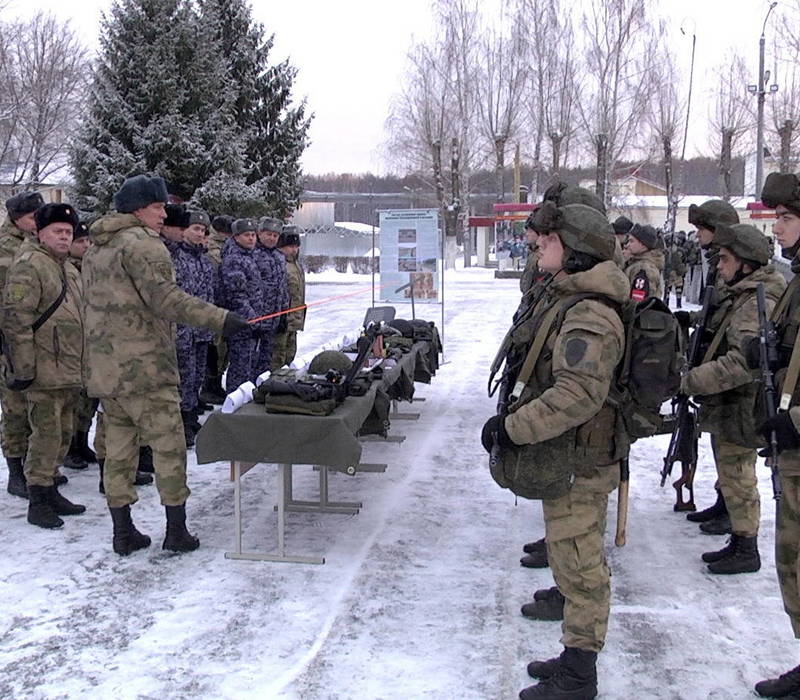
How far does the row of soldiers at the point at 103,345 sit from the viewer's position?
430 centimetres

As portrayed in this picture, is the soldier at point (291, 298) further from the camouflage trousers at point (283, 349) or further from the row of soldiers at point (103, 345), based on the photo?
the row of soldiers at point (103, 345)

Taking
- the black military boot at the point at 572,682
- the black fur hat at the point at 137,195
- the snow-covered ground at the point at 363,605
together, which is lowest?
the snow-covered ground at the point at 363,605

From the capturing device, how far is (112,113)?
17.1m

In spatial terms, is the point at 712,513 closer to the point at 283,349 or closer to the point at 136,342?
the point at 136,342

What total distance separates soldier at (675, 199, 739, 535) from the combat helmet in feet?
6.34

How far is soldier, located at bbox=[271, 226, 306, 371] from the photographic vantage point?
8.87 metres

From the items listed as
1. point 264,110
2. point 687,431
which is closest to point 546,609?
point 687,431

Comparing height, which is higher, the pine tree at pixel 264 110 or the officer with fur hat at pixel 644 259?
the pine tree at pixel 264 110

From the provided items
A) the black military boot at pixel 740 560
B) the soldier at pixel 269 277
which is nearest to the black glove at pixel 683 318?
the black military boot at pixel 740 560

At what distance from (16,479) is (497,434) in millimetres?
3871

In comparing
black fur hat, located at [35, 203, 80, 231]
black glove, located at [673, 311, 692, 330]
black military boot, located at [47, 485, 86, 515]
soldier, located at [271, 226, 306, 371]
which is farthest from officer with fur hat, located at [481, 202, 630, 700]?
soldier, located at [271, 226, 306, 371]

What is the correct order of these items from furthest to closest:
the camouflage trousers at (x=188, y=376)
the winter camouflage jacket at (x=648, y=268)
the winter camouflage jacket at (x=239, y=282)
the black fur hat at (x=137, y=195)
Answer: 1. the winter camouflage jacket at (x=239, y=282)
2. the camouflage trousers at (x=188, y=376)
3. the winter camouflage jacket at (x=648, y=268)
4. the black fur hat at (x=137, y=195)

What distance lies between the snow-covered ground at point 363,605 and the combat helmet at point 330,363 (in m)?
0.93

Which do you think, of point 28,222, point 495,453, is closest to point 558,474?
point 495,453
